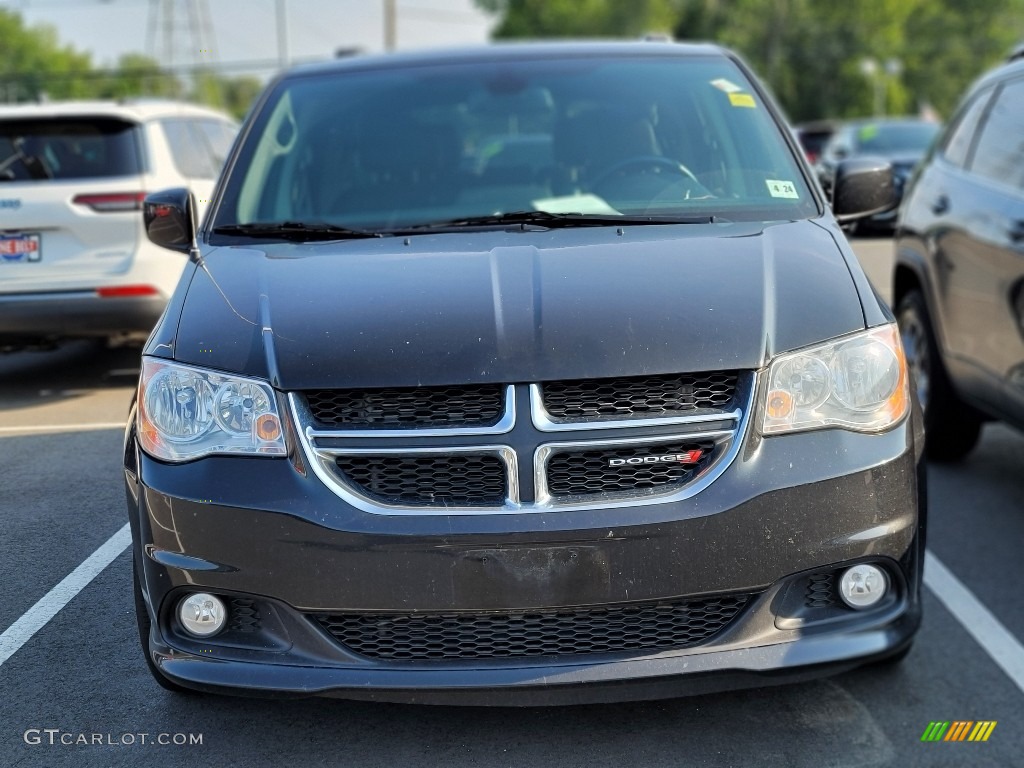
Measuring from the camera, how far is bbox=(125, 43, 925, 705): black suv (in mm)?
2750

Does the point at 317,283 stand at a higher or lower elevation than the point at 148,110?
Answer: higher

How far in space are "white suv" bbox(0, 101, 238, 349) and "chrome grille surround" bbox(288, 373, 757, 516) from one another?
4.16 metres

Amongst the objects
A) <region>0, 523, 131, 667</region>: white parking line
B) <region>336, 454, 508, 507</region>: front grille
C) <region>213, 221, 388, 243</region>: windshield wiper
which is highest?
<region>213, 221, 388, 243</region>: windshield wiper

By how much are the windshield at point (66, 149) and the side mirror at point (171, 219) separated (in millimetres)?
2961

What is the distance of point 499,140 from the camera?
15.0 ft

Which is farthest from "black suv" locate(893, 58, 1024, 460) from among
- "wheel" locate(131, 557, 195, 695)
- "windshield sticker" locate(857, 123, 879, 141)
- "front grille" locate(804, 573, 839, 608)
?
"windshield sticker" locate(857, 123, 879, 141)

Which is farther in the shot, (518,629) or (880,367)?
(880,367)

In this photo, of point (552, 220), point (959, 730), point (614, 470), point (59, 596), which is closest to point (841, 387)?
point (614, 470)

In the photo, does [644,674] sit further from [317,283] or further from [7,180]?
[7,180]

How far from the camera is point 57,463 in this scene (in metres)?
4.41

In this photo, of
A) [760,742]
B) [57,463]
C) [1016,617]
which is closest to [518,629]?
[760,742]

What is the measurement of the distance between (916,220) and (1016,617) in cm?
241

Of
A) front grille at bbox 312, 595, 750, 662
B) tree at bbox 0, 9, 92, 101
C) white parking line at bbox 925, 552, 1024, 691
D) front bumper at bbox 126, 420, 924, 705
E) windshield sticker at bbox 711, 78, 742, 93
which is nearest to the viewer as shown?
front bumper at bbox 126, 420, 924, 705

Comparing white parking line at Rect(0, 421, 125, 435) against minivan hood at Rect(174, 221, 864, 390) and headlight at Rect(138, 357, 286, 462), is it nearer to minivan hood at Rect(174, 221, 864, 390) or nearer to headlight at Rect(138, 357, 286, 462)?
minivan hood at Rect(174, 221, 864, 390)
